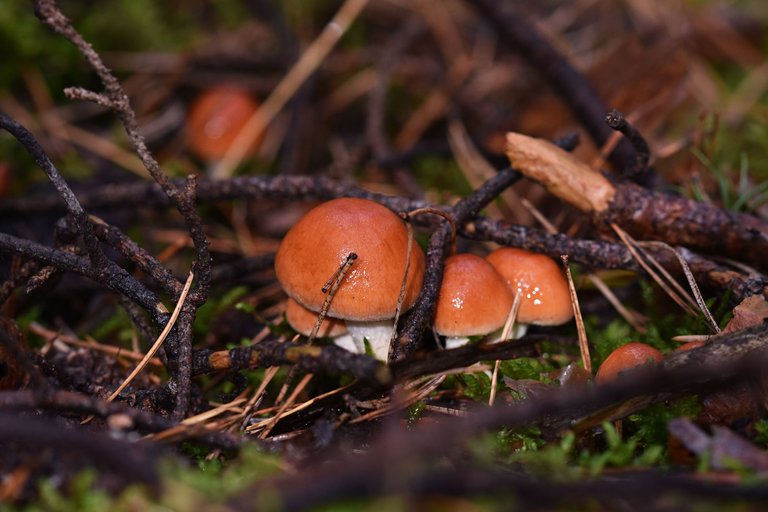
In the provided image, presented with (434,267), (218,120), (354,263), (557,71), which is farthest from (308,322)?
(218,120)

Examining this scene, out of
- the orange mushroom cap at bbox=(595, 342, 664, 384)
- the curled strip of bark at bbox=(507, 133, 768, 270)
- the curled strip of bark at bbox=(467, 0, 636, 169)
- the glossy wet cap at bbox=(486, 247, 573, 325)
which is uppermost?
the curled strip of bark at bbox=(467, 0, 636, 169)

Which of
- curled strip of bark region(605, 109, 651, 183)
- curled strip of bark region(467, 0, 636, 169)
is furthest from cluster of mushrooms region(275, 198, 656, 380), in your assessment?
curled strip of bark region(467, 0, 636, 169)

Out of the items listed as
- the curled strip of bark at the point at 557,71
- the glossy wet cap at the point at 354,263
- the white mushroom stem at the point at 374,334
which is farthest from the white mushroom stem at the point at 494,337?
the curled strip of bark at the point at 557,71

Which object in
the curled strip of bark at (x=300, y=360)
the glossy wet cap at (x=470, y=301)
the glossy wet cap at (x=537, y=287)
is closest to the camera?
the curled strip of bark at (x=300, y=360)

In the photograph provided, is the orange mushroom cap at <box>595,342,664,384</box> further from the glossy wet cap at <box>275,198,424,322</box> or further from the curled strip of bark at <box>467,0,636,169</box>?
the curled strip of bark at <box>467,0,636,169</box>

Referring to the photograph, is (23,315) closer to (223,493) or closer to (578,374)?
(223,493)

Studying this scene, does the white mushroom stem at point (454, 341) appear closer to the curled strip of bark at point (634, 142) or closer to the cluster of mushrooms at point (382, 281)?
the cluster of mushrooms at point (382, 281)

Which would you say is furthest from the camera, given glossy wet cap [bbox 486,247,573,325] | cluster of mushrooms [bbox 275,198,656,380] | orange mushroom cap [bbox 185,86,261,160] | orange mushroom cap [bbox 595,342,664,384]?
orange mushroom cap [bbox 185,86,261,160]
